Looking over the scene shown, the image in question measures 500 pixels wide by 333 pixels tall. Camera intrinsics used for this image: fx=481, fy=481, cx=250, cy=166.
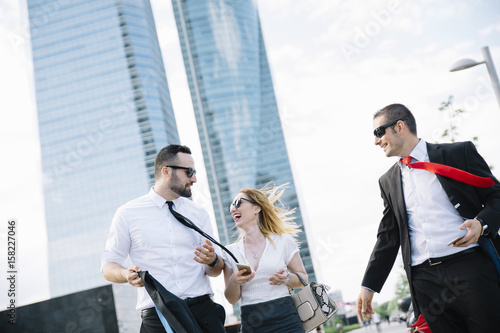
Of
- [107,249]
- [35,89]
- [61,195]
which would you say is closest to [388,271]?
[107,249]

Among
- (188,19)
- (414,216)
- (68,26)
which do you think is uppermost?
(188,19)

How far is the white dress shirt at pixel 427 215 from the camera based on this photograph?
3.49 metres

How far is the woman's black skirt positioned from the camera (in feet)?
14.5

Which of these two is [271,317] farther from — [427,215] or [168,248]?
[427,215]

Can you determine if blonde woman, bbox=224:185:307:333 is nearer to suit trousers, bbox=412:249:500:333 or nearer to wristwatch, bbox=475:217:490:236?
suit trousers, bbox=412:249:500:333

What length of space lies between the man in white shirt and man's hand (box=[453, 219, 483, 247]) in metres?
1.91

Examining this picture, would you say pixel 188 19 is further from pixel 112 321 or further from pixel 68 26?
pixel 112 321

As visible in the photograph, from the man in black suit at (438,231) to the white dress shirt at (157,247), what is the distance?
1.45 metres

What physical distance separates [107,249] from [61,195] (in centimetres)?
10930

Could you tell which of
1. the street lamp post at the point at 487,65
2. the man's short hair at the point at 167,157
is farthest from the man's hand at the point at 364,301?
the street lamp post at the point at 487,65

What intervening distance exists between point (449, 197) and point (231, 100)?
131 metres

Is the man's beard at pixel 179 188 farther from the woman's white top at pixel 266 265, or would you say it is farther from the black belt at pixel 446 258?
the black belt at pixel 446 258

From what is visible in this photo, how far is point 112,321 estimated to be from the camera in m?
11.0

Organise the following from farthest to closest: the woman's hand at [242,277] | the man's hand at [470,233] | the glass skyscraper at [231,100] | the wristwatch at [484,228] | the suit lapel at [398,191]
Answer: the glass skyscraper at [231,100], the woman's hand at [242,277], the suit lapel at [398,191], the wristwatch at [484,228], the man's hand at [470,233]
